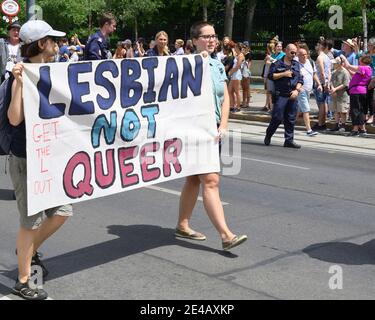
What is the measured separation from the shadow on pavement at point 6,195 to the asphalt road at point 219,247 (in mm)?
56

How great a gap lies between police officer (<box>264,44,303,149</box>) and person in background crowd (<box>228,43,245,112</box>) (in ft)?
15.2

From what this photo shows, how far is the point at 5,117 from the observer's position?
15.3 feet

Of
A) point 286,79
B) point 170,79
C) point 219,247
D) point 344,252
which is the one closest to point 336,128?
point 286,79

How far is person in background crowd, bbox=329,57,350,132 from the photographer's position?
14.3 metres

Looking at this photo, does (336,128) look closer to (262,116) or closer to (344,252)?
(262,116)

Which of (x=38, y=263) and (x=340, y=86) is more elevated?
(x=340, y=86)

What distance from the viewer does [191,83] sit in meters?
5.80

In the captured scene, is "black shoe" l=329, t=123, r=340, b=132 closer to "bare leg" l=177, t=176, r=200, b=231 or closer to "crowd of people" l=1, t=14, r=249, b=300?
"crowd of people" l=1, t=14, r=249, b=300

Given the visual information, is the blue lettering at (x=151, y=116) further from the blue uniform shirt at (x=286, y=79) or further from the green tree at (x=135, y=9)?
the green tree at (x=135, y=9)

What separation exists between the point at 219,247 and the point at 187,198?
0.53 m

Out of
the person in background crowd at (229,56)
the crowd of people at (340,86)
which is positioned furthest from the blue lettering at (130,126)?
the person in background crowd at (229,56)

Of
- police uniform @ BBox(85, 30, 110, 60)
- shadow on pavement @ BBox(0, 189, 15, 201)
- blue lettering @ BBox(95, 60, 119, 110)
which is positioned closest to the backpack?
blue lettering @ BBox(95, 60, 119, 110)

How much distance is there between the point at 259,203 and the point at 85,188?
10.4 ft
